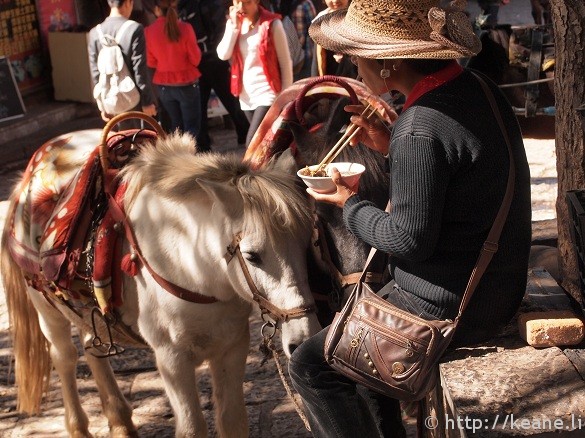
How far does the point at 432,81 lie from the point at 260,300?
1029mm

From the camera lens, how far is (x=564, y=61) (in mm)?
3914

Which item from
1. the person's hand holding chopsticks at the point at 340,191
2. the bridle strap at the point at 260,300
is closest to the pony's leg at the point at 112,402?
the bridle strap at the point at 260,300

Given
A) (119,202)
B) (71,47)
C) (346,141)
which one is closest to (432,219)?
(346,141)

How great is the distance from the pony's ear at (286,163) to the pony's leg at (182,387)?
32.8 inches

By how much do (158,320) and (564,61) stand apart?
2.01 metres

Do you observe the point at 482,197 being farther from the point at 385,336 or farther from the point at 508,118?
the point at 385,336

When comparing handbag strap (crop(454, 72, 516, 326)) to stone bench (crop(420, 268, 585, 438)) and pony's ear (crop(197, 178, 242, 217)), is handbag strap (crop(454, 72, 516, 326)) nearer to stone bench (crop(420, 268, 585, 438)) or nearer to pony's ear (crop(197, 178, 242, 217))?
stone bench (crop(420, 268, 585, 438))

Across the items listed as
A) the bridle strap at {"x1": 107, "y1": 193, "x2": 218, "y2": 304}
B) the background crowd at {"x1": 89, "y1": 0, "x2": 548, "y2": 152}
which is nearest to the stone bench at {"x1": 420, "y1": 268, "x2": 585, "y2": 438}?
the bridle strap at {"x1": 107, "y1": 193, "x2": 218, "y2": 304}

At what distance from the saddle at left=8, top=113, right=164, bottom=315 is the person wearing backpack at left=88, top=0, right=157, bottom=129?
10.1 feet

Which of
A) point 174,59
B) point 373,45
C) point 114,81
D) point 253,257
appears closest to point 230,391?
point 253,257

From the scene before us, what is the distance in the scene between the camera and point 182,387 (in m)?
3.67

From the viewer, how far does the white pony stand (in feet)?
10.5

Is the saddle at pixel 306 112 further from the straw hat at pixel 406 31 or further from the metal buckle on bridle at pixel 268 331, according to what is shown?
the straw hat at pixel 406 31

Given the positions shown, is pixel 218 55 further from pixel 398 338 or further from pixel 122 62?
pixel 398 338
